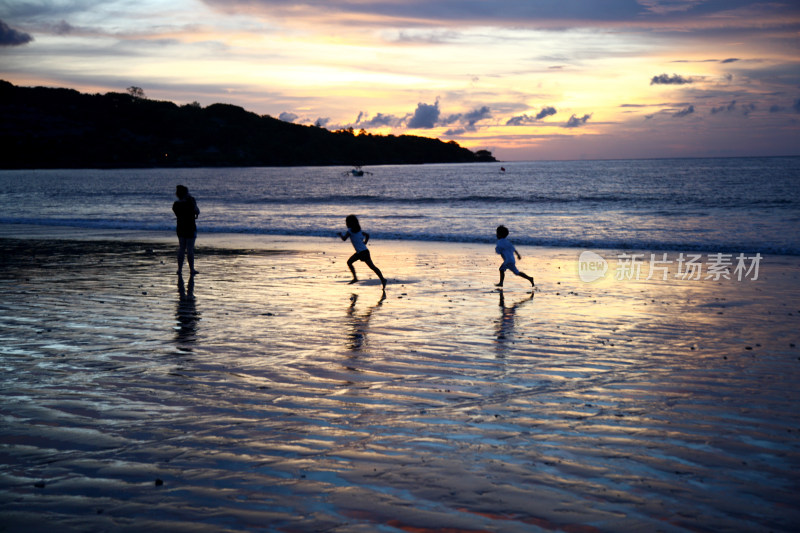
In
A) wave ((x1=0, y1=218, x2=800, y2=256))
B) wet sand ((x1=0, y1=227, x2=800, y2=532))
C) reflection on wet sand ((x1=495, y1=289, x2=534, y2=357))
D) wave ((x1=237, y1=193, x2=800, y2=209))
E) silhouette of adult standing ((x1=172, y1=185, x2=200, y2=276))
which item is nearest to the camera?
wet sand ((x1=0, y1=227, x2=800, y2=532))

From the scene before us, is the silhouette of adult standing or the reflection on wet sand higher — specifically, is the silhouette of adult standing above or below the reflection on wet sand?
above

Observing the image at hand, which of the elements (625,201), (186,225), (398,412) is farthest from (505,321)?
(625,201)

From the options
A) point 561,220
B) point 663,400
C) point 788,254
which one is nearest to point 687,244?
point 788,254

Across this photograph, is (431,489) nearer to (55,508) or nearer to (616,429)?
(616,429)

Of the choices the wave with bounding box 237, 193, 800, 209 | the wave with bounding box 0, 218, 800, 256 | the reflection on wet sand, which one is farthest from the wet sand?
the wave with bounding box 237, 193, 800, 209

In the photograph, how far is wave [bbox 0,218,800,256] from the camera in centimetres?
2398

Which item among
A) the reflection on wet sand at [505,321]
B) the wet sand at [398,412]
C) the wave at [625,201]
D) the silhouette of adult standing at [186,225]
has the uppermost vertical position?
the wave at [625,201]

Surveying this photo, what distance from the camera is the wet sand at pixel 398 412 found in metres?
4.37

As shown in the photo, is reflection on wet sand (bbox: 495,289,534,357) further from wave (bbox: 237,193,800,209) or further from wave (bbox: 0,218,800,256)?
wave (bbox: 237,193,800,209)

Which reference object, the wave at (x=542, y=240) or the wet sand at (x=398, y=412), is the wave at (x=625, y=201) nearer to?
the wave at (x=542, y=240)

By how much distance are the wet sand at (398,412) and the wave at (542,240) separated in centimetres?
1163

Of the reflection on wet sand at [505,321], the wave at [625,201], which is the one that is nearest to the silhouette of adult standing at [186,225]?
the reflection on wet sand at [505,321]

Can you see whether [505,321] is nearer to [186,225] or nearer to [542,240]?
[186,225]

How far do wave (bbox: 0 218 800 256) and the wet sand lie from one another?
11631 mm
